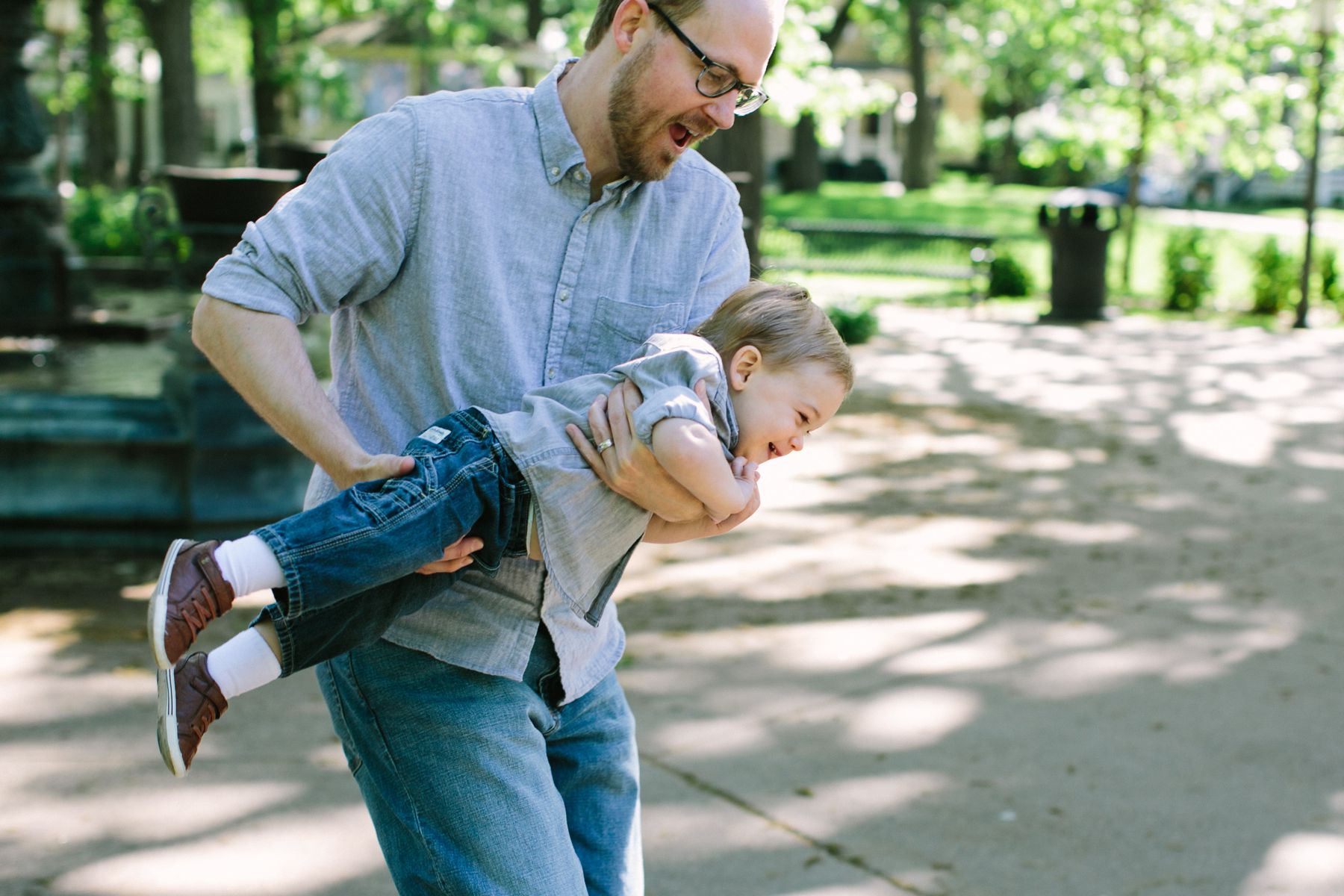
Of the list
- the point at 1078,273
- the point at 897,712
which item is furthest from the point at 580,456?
the point at 1078,273

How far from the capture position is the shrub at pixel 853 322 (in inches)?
535

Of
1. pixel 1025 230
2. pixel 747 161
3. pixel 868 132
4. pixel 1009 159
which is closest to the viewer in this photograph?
pixel 747 161

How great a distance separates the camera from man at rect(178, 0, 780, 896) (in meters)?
2.08

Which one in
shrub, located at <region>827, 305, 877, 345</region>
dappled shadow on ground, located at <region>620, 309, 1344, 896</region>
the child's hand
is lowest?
dappled shadow on ground, located at <region>620, 309, 1344, 896</region>

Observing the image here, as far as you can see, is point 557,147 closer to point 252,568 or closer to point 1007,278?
point 252,568

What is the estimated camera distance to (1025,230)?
2831 cm

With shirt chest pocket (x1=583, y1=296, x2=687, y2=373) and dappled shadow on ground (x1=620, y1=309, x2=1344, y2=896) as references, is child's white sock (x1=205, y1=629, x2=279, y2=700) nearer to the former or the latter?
shirt chest pocket (x1=583, y1=296, x2=687, y2=373)

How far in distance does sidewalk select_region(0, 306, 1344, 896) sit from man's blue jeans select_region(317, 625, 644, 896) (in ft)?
5.13

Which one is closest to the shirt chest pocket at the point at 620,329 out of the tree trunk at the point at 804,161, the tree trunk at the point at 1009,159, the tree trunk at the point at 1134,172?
the tree trunk at the point at 1134,172

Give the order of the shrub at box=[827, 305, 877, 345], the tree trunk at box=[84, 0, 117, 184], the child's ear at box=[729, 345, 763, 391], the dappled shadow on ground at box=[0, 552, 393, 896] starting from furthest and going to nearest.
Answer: the tree trunk at box=[84, 0, 117, 184]
the shrub at box=[827, 305, 877, 345]
the dappled shadow on ground at box=[0, 552, 393, 896]
the child's ear at box=[729, 345, 763, 391]

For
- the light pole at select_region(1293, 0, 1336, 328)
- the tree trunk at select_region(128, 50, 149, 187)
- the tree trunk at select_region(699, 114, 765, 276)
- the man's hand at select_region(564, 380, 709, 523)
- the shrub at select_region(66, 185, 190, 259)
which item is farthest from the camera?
the tree trunk at select_region(128, 50, 149, 187)

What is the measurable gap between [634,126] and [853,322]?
11.7 m

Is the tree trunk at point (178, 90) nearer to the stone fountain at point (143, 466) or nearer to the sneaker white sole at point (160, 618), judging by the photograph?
the stone fountain at point (143, 466)

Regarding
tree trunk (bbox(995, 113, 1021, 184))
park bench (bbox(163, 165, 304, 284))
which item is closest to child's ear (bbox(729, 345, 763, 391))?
park bench (bbox(163, 165, 304, 284))
